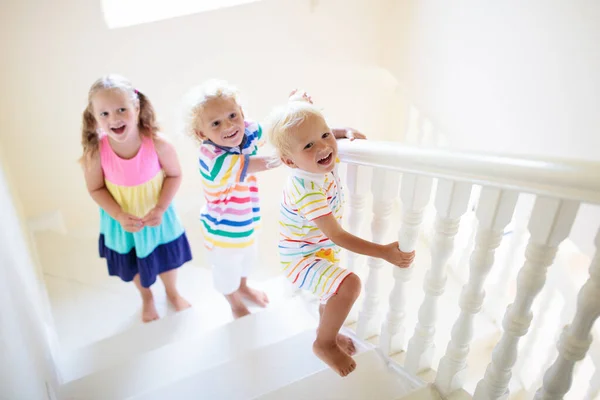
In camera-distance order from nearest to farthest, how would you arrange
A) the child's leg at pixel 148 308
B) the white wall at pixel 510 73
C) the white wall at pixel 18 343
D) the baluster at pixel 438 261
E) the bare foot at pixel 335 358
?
the white wall at pixel 18 343 → the baluster at pixel 438 261 → the bare foot at pixel 335 358 → the white wall at pixel 510 73 → the child's leg at pixel 148 308

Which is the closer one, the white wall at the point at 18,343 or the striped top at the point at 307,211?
the white wall at the point at 18,343

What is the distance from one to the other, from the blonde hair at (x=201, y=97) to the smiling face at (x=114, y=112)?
23 centimetres

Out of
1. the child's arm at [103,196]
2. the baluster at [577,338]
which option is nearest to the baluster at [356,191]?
the baluster at [577,338]

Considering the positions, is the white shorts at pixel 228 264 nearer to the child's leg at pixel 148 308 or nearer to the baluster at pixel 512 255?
the child's leg at pixel 148 308

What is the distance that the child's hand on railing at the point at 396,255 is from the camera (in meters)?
1.18

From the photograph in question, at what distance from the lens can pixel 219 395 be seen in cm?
141

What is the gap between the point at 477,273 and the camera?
1.09m

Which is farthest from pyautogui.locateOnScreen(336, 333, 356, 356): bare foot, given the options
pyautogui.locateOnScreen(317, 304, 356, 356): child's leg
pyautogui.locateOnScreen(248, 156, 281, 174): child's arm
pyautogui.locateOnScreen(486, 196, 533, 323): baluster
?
pyautogui.locateOnScreen(486, 196, 533, 323): baluster

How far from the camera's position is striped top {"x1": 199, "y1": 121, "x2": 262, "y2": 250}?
1499mm

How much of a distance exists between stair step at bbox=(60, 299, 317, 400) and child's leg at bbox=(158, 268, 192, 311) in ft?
1.45

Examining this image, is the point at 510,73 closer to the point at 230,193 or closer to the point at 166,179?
the point at 230,193

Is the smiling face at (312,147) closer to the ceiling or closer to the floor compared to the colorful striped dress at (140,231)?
closer to the ceiling

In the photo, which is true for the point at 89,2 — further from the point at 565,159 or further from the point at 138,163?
the point at 565,159

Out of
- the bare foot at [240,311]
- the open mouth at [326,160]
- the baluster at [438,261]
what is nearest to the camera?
the baluster at [438,261]
